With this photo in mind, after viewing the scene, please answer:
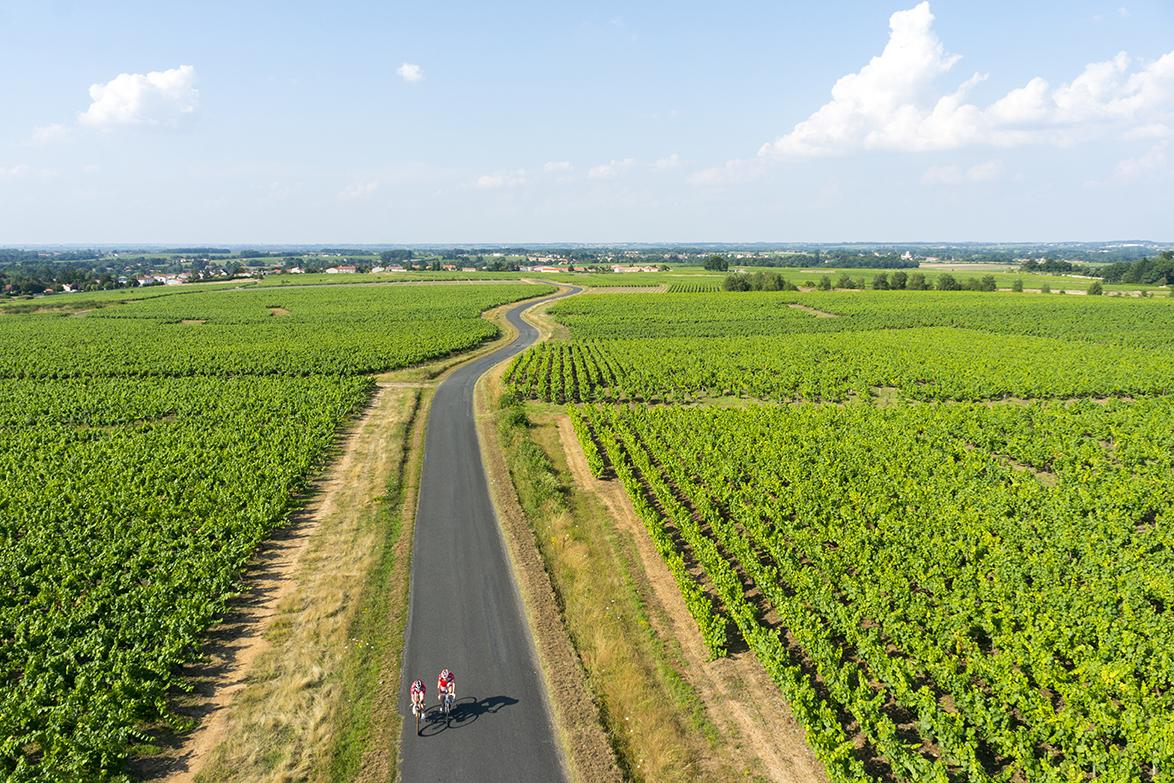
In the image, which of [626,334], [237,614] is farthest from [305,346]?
[237,614]

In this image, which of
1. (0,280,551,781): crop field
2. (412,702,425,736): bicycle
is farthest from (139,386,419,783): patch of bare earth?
(412,702,425,736): bicycle

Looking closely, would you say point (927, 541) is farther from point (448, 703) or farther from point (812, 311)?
point (812, 311)

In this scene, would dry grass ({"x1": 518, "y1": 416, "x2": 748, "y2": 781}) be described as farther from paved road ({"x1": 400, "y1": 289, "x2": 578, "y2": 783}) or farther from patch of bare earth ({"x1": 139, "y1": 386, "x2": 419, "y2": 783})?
patch of bare earth ({"x1": 139, "y1": 386, "x2": 419, "y2": 783})

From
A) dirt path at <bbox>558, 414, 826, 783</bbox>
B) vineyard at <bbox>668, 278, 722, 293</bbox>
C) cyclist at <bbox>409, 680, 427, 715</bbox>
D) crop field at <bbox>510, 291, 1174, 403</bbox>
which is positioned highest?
vineyard at <bbox>668, 278, 722, 293</bbox>

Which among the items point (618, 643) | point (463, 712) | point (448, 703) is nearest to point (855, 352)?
point (618, 643)

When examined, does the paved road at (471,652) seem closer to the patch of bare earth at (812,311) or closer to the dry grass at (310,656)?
the dry grass at (310,656)

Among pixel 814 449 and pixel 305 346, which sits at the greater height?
pixel 305 346

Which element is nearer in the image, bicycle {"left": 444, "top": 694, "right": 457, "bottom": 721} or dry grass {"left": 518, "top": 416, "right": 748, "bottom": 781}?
dry grass {"left": 518, "top": 416, "right": 748, "bottom": 781}

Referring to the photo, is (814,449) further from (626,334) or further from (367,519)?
(626,334)
